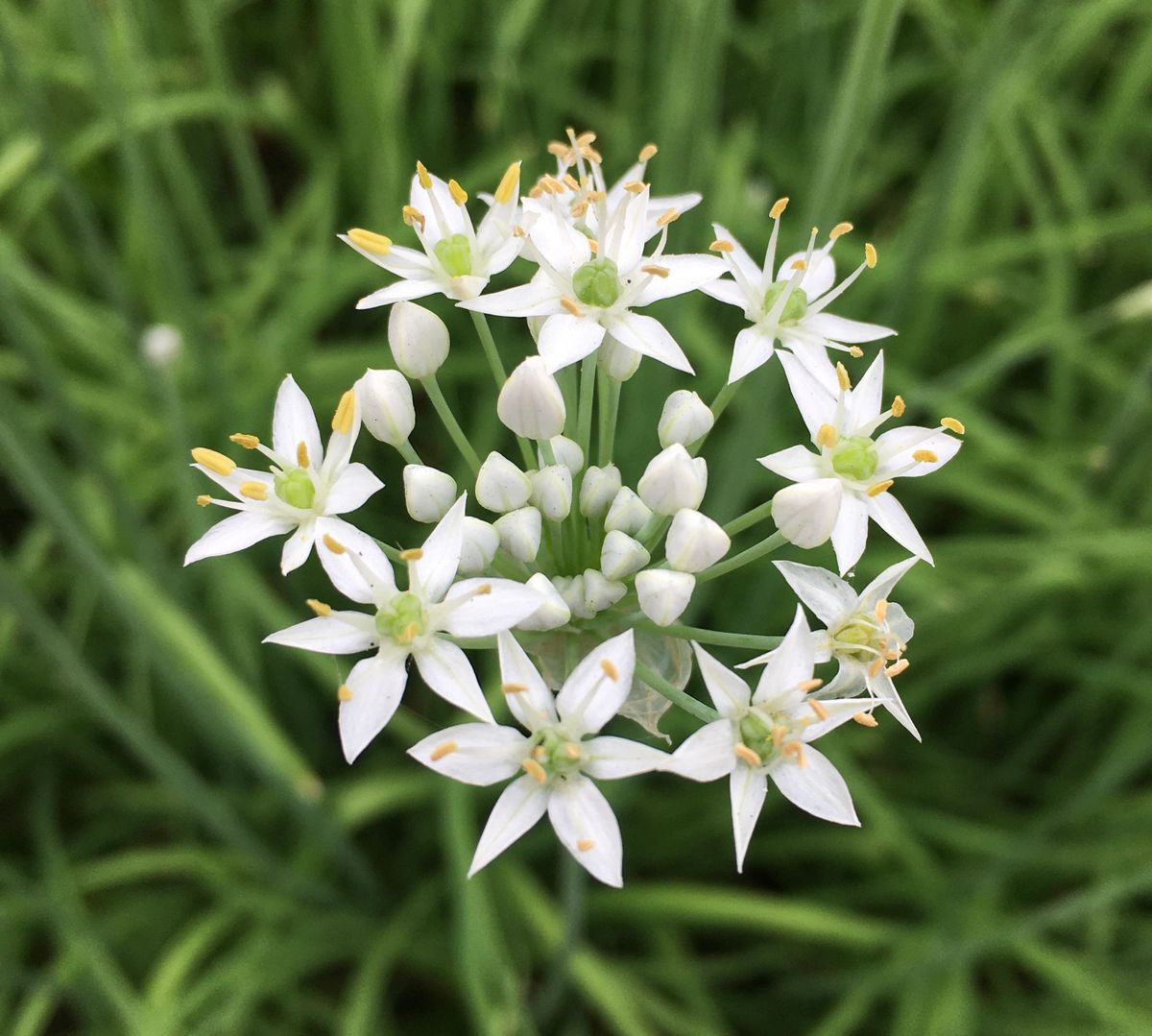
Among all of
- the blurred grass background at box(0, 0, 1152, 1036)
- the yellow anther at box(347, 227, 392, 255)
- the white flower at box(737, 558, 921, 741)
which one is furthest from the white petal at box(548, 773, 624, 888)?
the blurred grass background at box(0, 0, 1152, 1036)

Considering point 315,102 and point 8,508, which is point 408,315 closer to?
point 8,508

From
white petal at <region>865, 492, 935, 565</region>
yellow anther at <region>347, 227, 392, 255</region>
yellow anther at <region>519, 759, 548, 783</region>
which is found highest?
yellow anther at <region>347, 227, 392, 255</region>

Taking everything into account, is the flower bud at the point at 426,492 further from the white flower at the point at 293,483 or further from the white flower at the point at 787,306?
the white flower at the point at 787,306

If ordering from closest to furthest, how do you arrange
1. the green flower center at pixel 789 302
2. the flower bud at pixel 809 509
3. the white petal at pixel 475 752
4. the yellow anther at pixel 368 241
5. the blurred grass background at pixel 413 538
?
the white petal at pixel 475 752 → the flower bud at pixel 809 509 → the yellow anther at pixel 368 241 → the green flower center at pixel 789 302 → the blurred grass background at pixel 413 538

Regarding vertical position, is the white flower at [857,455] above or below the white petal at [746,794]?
above

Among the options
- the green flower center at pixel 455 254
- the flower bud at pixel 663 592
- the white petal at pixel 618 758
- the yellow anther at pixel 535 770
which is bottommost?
the yellow anther at pixel 535 770

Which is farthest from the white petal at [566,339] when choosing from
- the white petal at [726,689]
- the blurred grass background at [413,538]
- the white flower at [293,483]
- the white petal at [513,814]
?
the blurred grass background at [413,538]

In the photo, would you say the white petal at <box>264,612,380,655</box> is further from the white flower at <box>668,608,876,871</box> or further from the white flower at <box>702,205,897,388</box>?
the white flower at <box>702,205,897,388</box>

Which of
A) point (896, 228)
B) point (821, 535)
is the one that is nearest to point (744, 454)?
point (821, 535)

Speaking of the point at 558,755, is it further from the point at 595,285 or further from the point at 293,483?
the point at 595,285
